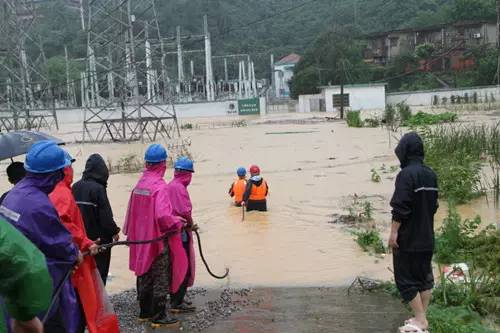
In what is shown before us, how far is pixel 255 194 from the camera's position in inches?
418

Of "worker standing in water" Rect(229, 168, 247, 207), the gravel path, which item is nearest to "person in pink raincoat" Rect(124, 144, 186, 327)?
the gravel path

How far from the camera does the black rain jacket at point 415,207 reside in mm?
4879

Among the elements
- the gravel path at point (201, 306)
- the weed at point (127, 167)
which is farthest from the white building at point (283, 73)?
the gravel path at point (201, 306)

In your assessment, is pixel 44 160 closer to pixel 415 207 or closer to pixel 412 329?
pixel 415 207

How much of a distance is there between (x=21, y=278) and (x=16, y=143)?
11.2ft

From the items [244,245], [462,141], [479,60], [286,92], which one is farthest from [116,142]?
[286,92]

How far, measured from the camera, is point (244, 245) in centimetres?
905

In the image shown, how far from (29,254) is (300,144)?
2269 centimetres

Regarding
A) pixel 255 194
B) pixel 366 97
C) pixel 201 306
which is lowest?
pixel 201 306

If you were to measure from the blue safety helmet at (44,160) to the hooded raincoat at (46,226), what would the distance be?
43 millimetres

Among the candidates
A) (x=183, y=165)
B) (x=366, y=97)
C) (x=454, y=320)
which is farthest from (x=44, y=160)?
(x=366, y=97)

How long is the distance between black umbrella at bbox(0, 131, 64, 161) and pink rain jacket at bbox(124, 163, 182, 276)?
0.86 meters

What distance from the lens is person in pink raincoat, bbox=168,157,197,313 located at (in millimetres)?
5605

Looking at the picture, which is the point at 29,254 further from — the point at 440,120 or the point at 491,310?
the point at 440,120
